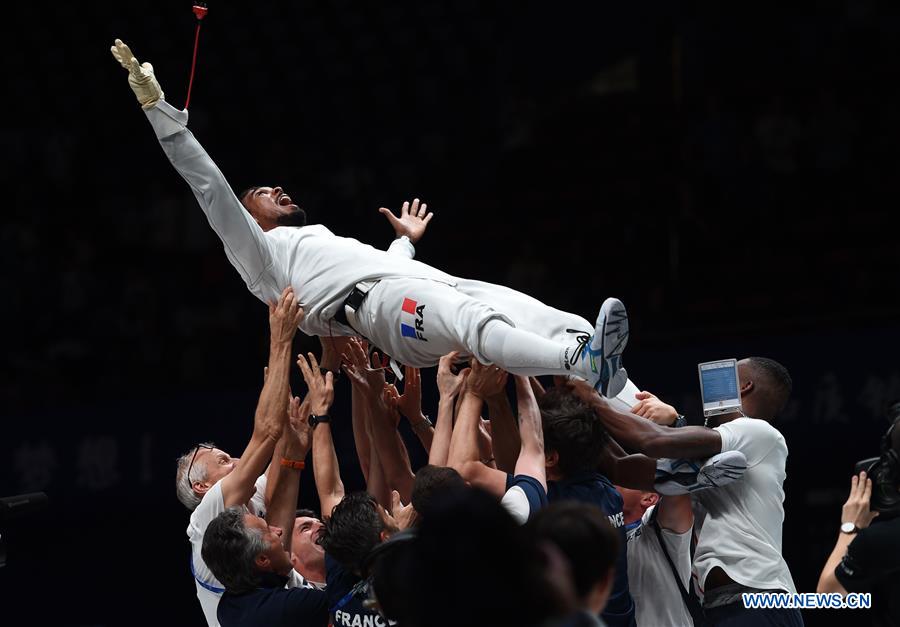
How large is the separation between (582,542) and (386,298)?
1730 mm

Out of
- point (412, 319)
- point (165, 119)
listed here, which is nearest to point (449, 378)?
point (412, 319)

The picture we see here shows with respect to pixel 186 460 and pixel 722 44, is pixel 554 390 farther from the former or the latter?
pixel 722 44

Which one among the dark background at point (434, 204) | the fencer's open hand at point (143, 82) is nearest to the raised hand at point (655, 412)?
the fencer's open hand at point (143, 82)

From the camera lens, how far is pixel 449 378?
371cm

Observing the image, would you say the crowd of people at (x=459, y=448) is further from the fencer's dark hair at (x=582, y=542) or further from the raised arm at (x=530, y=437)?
the fencer's dark hair at (x=582, y=542)

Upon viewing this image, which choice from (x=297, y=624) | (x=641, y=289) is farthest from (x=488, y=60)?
(x=297, y=624)

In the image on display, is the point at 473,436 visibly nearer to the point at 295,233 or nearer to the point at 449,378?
the point at 449,378

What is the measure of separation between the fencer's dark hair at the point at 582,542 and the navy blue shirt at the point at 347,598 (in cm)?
112

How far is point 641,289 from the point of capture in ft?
24.5

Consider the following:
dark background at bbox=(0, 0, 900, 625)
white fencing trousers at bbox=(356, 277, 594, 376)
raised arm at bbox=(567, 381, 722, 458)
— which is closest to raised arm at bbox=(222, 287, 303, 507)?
white fencing trousers at bbox=(356, 277, 594, 376)

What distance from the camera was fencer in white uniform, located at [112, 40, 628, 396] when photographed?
3295mm

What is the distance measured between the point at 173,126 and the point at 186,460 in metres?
1.35

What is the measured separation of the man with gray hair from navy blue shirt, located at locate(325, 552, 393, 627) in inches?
3.8

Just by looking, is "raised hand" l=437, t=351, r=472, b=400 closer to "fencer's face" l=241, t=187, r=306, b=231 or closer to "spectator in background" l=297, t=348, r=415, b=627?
"spectator in background" l=297, t=348, r=415, b=627
